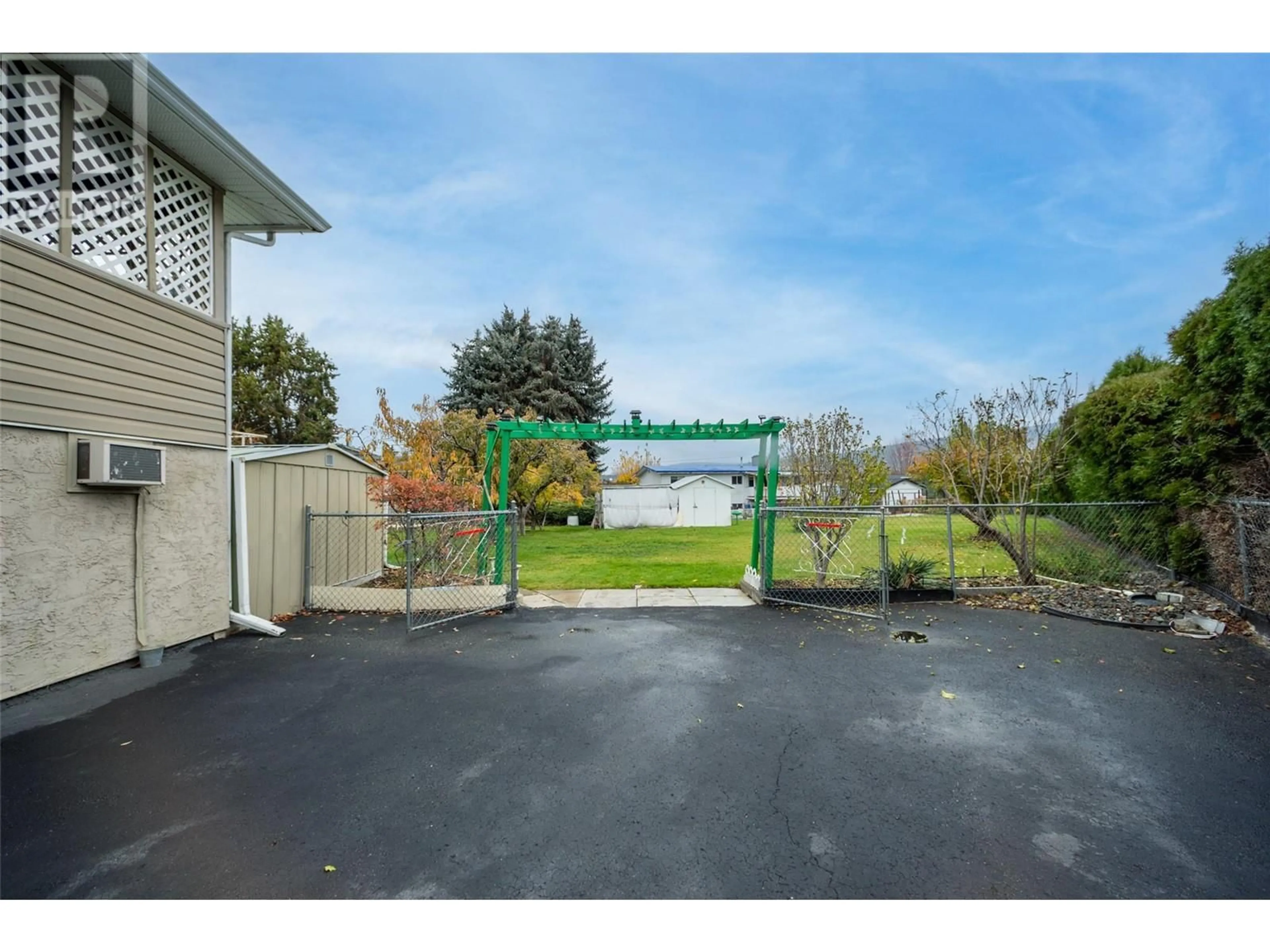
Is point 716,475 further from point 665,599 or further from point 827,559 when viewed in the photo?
point 665,599

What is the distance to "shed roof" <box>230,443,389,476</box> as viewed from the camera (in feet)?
16.9

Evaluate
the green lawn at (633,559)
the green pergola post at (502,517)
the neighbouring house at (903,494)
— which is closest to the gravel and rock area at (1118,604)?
the neighbouring house at (903,494)

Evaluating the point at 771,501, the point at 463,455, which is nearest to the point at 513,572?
the point at 771,501

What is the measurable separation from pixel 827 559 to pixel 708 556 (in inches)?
187

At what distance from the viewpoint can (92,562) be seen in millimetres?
3758

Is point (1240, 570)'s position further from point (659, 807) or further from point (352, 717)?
point (352, 717)

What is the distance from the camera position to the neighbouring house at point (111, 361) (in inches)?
133

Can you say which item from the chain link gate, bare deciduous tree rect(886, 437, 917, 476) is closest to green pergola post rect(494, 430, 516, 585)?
the chain link gate

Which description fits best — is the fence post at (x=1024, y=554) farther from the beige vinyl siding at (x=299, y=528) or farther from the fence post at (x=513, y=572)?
the beige vinyl siding at (x=299, y=528)

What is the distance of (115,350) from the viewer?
3.96 metres

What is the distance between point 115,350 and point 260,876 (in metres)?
4.05

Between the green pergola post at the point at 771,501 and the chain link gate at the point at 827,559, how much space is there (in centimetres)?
1

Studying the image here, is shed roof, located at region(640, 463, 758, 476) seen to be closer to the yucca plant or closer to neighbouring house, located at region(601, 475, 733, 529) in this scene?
neighbouring house, located at region(601, 475, 733, 529)

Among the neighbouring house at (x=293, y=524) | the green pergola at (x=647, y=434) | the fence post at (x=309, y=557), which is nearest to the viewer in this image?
the neighbouring house at (x=293, y=524)
